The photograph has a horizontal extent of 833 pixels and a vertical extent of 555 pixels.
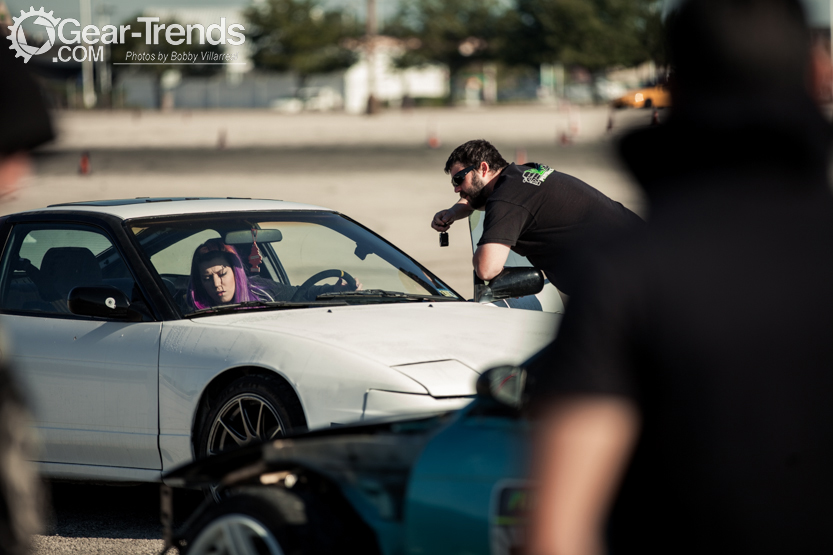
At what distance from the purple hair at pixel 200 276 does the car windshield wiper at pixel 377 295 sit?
0.37 metres

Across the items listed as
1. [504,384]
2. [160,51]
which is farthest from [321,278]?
[160,51]

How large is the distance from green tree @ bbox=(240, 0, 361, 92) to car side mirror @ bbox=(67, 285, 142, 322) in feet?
281

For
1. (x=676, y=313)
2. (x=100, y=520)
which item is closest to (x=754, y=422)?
(x=676, y=313)

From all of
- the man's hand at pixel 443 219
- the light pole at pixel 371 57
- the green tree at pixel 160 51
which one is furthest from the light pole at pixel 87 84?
the man's hand at pixel 443 219

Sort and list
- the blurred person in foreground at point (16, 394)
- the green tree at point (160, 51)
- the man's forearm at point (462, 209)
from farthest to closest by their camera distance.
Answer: the green tree at point (160, 51) → the man's forearm at point (462, 209) → the blurred person in foreground at point (16, 394)

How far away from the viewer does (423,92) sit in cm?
11138

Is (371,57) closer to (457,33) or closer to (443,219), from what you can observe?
(457,33)

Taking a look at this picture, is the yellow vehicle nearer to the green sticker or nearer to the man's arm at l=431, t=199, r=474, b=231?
the green sticker

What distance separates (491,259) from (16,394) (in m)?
3.76

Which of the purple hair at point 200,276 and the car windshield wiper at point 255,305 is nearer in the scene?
the car windshield wiper at point 255,305

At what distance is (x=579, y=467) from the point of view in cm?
181

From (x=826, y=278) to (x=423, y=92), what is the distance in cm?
11113

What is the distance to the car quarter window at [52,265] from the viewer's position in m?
5.52

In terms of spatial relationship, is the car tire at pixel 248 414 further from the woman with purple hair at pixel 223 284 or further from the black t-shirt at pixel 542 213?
the black t-shirt at pixel 542 213
